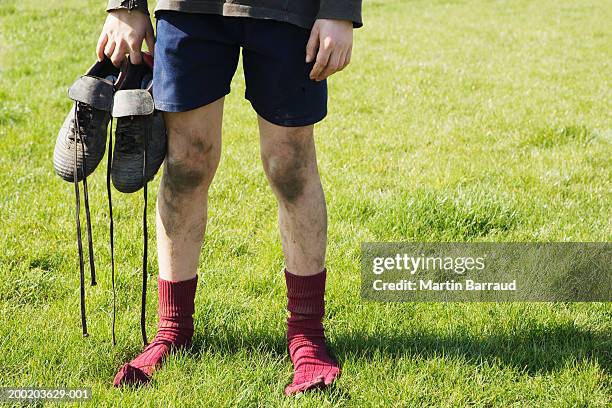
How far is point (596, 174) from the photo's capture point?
4.76 meters

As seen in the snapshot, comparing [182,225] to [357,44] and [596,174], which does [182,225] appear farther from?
A: [357,44]

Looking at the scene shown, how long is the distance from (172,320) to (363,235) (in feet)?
4.40

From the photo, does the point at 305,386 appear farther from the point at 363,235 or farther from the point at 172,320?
the point at 363,235

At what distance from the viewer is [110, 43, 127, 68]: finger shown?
2463 mm

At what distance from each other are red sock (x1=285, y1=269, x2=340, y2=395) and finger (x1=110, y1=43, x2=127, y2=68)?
0.97 metres

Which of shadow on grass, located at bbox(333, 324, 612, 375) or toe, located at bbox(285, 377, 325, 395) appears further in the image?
shadow on grass, located at bbox(333, 324, 612, 375)

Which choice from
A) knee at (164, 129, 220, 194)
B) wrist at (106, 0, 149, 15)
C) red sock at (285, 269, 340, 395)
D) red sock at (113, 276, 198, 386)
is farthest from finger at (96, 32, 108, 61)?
red sock at (285, 269, 340, 395)

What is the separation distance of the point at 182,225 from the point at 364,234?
4.47 ft

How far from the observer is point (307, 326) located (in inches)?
107

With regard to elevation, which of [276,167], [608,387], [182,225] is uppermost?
[276,167]

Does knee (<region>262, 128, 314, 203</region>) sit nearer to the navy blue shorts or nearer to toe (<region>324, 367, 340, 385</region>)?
the navy blue shorts

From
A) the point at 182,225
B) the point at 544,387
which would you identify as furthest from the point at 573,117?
the point at 182,225

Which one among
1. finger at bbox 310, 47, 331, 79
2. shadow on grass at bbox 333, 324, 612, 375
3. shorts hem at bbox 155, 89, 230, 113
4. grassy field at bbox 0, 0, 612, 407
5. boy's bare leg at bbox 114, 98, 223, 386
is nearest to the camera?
finger at bbox 310, 47, 331, 79

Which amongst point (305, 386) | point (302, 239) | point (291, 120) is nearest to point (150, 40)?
point (291, 120)
